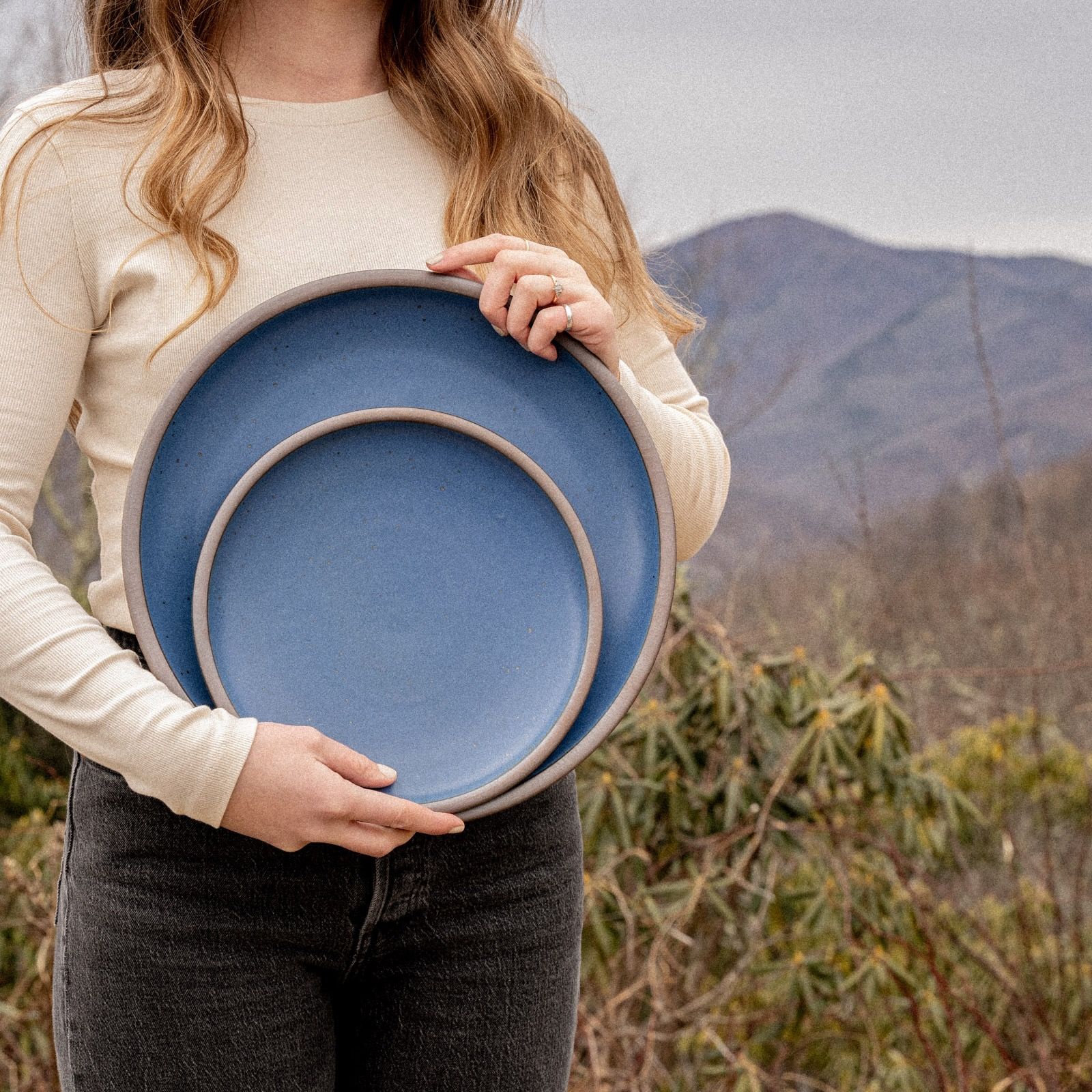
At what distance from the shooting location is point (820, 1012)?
237 centimetres

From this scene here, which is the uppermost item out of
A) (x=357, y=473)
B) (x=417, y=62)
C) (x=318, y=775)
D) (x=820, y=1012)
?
(x=417, y=62)

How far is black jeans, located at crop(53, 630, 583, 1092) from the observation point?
2.79 feet

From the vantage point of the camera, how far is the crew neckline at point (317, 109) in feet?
3.18

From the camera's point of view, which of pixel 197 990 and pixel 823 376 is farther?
pixel 823 376

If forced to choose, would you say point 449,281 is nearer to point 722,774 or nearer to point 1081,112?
point 722,774

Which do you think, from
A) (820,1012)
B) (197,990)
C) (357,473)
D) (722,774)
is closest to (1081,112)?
(722,774)

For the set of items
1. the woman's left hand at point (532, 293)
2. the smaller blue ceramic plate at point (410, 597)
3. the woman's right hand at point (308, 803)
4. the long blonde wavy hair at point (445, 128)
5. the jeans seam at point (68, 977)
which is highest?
the long blonde wavy hair at point (445, 128)

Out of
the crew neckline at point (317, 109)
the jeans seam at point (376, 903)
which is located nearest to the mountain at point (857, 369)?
the crew neckline at point (317, 109)

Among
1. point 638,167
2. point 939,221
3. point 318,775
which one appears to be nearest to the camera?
point 318,775

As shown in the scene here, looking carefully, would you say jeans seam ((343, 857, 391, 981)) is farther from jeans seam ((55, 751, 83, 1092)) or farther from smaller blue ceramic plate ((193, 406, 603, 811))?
jeans seam ((55, 751, 83, 1092))

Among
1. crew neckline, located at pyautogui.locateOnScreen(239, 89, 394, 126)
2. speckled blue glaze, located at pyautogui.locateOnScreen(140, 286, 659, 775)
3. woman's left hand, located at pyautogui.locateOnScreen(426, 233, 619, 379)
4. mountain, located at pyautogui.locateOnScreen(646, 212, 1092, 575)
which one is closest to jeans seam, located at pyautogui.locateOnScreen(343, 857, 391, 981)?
speckled blue glaze, located at pyautogui.locateOnScreen(140, 286, 659, 775)

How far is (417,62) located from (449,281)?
297mm

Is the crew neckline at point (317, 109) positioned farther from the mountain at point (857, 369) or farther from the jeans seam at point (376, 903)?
the mountain at point (857, 369)

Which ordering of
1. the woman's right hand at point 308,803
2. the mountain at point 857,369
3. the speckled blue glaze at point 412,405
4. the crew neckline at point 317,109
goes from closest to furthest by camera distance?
the woman's right hand at point 308,803, the speckled blue glaze at point 412,405, the crew neckline at point 317,109, the mountain at point 857,369
